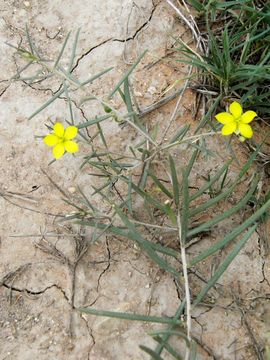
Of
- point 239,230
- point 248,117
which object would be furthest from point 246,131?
point 239,230

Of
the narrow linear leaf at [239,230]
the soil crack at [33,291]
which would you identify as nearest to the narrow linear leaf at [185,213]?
the narrow linear leaf at [239,230]

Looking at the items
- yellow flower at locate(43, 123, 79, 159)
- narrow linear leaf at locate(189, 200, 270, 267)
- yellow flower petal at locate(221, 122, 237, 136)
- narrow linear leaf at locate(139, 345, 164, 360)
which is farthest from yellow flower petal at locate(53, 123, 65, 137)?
narrow linear leaf at locate(139, 345, 164, 360)

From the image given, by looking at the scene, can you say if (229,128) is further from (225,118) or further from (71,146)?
(71,146)

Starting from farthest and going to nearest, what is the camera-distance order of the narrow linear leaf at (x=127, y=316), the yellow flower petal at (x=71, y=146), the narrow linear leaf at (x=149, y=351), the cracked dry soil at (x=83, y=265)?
the cracked dry soil at (x=83, y=265) → the yellow flower petal at (x=71, y=146) → the narrow linear leaf at (x=127, y=316) → the narrow linear leaf at (x=149, y=351)

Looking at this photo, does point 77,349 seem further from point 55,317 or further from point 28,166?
point 28,166

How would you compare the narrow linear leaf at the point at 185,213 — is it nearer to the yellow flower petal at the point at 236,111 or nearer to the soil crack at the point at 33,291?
the yellow flower petal at the point at 236,111

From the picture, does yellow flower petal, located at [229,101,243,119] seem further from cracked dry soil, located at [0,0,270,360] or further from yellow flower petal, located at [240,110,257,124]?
cracked dry soil, located at [0,0,270,360]

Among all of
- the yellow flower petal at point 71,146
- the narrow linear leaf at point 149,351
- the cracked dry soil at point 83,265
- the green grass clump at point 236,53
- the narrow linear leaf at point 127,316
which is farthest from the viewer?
the green grass clump at point 236,53
